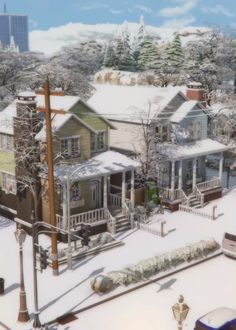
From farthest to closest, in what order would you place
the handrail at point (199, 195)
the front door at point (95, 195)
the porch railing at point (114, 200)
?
the handrail at point (199, 195) < the porch railing at point (114, 200) < the front door at point (95, 195)

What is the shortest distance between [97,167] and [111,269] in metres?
7.98

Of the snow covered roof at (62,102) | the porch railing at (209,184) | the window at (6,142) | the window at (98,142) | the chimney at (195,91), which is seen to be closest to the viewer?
the snow covered roof at (62,102)

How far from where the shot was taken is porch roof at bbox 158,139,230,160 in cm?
3662

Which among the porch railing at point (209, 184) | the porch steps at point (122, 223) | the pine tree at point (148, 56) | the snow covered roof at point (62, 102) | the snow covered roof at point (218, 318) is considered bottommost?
the porch steps at point (122, 223)

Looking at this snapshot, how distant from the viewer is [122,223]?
32.3 meters

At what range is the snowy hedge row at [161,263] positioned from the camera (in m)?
24.3

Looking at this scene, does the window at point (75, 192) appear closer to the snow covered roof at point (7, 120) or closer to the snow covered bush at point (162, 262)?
the snow covered roof at point (7, 120)

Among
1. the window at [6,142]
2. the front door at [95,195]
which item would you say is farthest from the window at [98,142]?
the window at [6,142]

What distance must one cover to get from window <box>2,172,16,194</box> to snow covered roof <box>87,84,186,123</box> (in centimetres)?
968

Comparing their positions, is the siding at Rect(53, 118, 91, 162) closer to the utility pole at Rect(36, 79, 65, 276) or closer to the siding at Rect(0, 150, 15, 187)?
the siding at Rect(0, 150, 15, 187)

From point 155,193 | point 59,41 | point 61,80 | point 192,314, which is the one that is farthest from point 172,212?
point 59,41

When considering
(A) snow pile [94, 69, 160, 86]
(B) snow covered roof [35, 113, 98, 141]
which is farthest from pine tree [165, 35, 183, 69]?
(B) snow covered roof [35, 113, 98, 141]

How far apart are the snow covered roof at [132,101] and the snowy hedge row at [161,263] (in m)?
11.5

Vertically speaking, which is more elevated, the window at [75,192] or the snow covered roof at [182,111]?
the snow covered roof at [182,111]
